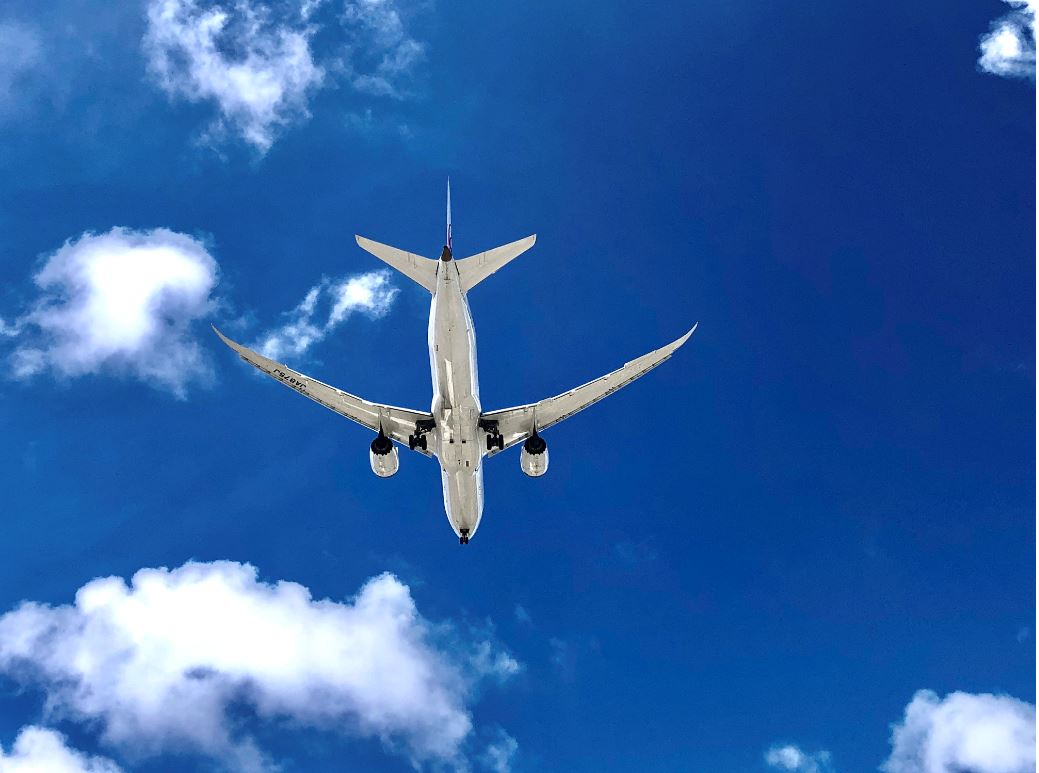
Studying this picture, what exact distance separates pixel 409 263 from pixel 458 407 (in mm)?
6758

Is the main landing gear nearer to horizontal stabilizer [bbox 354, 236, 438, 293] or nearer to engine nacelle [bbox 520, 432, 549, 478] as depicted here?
engine nacelle [bbox 520, 432, 549, 478]

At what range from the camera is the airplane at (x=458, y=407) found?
34969 millimetres

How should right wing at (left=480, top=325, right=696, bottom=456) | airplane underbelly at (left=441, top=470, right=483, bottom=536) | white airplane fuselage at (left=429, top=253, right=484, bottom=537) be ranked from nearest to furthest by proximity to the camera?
white airplane fuselage at (left=429, top=253, right=484, bottom=537), right wing at (left=480, top=325, right=696, bottom=456), airplane underbelly at (left=441, top=470, right=483, bottom=536)

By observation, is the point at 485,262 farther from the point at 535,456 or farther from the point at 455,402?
the point at 535,456

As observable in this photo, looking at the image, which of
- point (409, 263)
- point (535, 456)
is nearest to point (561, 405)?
point (535, 456)

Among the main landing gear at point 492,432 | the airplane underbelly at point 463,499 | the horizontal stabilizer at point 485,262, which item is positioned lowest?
the airplane underbelly at point 463,499

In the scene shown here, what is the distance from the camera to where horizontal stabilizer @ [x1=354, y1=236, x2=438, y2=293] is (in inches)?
1368

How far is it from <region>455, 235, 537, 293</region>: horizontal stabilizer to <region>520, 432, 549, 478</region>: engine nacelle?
895 centimetres

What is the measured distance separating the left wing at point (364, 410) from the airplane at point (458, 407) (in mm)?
47

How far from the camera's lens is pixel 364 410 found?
42688mm

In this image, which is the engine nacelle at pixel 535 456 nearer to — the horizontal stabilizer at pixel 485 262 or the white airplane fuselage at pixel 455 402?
the white airplane fuselage at pixel 455 402

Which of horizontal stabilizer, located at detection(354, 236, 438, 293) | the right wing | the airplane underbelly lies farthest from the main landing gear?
horizontal stabilizer, located at detection(354, 236, 438, 293)

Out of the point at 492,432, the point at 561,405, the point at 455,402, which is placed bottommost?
the point at 455,402

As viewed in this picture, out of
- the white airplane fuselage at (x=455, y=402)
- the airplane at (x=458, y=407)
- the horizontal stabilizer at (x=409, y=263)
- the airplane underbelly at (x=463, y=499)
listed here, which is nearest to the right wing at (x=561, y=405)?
the airplane at (x=458, y=407)
